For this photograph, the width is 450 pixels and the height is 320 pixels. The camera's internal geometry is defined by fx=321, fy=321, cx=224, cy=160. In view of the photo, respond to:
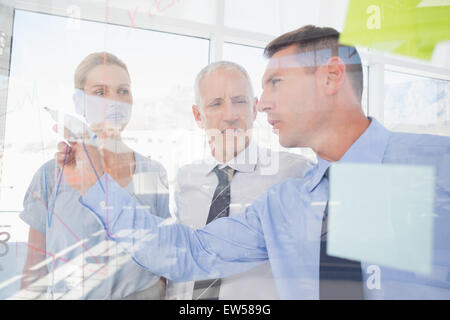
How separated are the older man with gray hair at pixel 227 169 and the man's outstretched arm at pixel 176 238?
3 centimetres

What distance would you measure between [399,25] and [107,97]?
2.73 ft

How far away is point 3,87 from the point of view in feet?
2.84

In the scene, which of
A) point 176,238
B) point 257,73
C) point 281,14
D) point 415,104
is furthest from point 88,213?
point 415,104

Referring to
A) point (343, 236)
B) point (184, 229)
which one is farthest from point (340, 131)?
point (184, 229)

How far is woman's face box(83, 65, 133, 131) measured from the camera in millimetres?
856

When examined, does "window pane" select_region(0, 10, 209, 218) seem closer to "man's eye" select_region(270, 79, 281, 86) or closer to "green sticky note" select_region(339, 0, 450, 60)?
"man's eye" select_region(270, 79, 281, 86)

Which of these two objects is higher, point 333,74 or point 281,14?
point 281,14

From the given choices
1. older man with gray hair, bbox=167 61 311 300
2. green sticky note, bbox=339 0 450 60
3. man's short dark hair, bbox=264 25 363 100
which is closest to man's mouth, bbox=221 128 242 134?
older man with gray hair, bbox=167 61 311 300

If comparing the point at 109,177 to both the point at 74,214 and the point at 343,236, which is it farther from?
the point at 343,236

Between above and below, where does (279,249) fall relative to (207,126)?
below

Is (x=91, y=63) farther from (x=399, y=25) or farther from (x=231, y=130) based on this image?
(x=399, y=25)

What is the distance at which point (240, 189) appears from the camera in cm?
86

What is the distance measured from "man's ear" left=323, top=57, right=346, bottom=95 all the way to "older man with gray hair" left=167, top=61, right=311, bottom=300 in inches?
7.8
